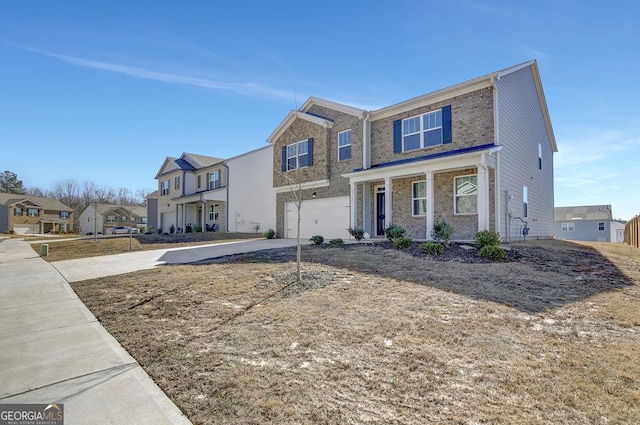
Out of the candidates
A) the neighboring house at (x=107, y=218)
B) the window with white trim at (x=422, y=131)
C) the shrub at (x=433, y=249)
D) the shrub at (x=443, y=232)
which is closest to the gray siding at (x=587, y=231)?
the window with white trim at (x=422, y=131)

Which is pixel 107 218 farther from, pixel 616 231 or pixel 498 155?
pixel 616 231

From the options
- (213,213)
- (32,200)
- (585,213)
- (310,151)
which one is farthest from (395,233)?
(32,200)

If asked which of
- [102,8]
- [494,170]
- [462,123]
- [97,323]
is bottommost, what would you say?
[97,323]

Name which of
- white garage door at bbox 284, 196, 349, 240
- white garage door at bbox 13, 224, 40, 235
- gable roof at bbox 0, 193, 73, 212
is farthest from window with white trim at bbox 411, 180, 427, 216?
gable roof at bbox 0, 193, 73, 212

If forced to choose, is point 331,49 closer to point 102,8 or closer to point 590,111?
point 102,8

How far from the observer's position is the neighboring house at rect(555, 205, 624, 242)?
39219 millimetres

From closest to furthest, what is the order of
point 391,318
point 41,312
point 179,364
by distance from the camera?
point 179,364, point 391,318, point 41,312

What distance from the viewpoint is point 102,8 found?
9.44 metres

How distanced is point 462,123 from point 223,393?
12874 mm

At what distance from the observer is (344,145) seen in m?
16.6

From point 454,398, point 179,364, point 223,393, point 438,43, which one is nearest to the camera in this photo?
point 454,398

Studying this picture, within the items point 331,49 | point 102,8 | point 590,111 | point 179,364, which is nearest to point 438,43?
point 331,49

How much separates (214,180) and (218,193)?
8.60 feet

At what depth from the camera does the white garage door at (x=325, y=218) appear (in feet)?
53.7
